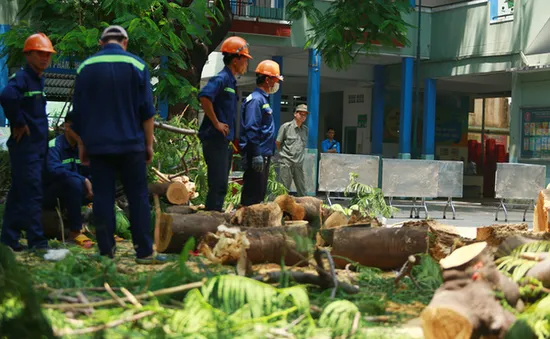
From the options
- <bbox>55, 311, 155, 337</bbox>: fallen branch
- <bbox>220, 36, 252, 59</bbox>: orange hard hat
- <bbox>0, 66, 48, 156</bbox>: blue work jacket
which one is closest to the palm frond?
<bbox>55, 311, 155, 337</bbox>: fallen branch

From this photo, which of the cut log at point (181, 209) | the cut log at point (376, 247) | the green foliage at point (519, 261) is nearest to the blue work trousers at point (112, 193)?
the cut log at point (376, 247)

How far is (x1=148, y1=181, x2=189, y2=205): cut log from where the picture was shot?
414 inches

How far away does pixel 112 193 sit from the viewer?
22.6 feet

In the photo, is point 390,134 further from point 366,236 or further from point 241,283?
point 241,283

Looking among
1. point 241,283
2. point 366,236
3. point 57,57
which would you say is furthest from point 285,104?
point 241,283

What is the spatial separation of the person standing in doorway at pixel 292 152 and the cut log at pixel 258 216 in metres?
8.17

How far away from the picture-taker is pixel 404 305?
5441mm

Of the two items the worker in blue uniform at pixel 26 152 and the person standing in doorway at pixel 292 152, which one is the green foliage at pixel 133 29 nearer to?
the person standing in doorway at pixel 292 152

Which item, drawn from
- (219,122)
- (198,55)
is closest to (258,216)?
(219,122)

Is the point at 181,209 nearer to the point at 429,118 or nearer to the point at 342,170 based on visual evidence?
the point at 342,170

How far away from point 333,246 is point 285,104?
27.3 meters

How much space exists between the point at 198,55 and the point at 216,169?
602 centimetres

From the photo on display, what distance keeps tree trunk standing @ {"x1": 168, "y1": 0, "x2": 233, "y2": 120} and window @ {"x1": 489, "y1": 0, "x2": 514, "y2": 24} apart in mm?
12347

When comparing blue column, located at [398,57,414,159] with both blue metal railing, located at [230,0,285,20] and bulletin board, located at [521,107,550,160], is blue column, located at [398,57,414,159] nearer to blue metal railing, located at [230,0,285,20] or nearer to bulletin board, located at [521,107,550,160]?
bulletin board, located at [521,107,550,160]
